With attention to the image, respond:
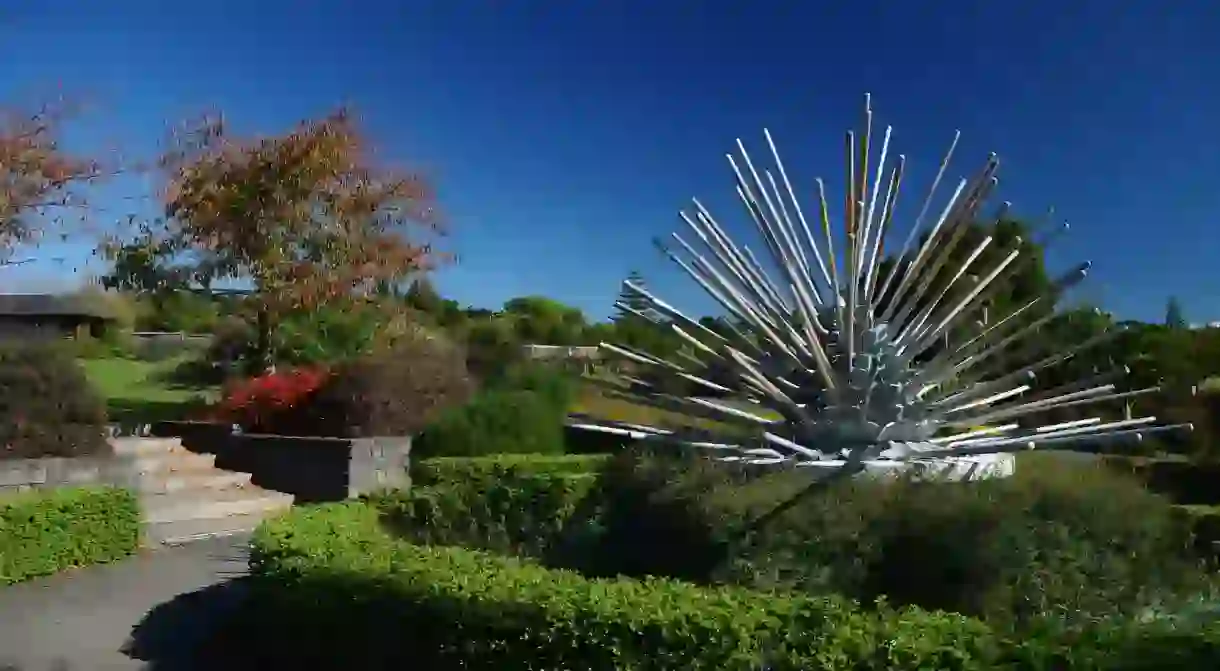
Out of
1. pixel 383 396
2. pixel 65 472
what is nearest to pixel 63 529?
pixel 65 472

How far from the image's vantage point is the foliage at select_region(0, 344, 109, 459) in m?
9.97

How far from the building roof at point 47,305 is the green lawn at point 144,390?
41.0 inches

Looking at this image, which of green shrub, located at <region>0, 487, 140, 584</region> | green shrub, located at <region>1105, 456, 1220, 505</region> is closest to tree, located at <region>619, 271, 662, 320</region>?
green shrub, located at <region>0, 487, 140, 584</region>

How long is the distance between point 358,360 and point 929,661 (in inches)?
430

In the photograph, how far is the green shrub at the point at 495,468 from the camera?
8547 millimetres

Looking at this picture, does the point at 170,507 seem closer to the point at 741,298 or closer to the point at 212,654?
the point at 212,654

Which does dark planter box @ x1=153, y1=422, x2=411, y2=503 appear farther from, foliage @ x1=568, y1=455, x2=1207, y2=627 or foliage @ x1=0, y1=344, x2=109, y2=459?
foliage @ x1=568, y1=455, x2=1207, y2=627

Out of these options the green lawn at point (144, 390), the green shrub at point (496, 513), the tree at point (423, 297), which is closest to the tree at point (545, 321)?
the tree at point (423, 297)

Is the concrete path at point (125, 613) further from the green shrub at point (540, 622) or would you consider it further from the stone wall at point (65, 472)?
the green shrub at point (540, 622)

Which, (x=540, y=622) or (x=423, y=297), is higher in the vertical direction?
(x=423, y=297)

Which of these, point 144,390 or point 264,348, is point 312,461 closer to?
point 264,348

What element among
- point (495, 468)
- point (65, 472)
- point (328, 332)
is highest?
point (328, 332)

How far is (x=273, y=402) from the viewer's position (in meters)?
14.4

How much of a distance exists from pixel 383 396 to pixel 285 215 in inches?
179
